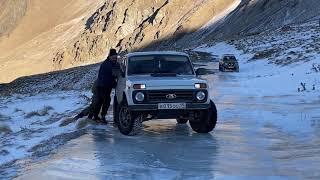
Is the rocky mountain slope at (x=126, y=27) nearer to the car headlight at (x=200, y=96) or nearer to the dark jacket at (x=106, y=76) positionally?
the dark jacket at (x=106, y=76)

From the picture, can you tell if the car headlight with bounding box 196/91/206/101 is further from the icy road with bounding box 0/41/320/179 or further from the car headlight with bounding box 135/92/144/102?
the car headlight with bounding box 135/92/144/102

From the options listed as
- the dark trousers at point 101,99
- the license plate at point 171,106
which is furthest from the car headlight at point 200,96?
the dark trousers at point 101,99

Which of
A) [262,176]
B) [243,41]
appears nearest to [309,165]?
[262,176]

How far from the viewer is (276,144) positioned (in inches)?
505

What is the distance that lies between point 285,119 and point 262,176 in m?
7.02

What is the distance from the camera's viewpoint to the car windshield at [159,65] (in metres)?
14.7

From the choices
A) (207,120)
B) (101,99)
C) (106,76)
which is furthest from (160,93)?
(101,99)

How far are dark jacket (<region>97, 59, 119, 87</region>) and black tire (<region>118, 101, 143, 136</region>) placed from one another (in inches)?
65.0

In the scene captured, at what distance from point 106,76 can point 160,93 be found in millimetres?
2727

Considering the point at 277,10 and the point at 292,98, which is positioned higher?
the point at 277,10

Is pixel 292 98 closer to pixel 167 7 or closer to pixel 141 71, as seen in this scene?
pixel 141 71

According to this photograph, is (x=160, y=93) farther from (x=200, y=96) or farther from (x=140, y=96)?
(x=200, y=96)

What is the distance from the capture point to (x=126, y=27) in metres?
134

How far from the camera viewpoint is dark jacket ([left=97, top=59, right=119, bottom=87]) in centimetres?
1592
